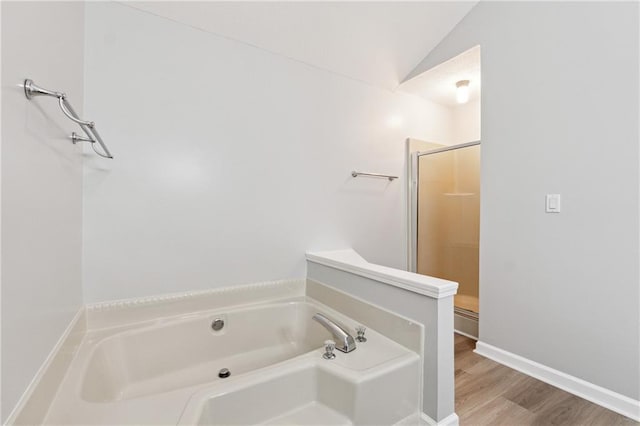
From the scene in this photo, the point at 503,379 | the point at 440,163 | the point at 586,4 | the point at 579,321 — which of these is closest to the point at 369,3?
the point at 586,4

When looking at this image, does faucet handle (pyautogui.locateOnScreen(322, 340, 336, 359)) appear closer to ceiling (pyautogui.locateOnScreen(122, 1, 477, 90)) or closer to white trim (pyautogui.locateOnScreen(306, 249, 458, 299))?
white trim (pyautogui.locateOnScreen(306, 249, 458, 299))

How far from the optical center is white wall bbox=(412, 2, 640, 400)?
1.45 m

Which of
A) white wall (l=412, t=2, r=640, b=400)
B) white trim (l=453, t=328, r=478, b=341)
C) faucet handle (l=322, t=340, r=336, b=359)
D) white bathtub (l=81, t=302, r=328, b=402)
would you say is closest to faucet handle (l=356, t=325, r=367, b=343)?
faucet handle (l=322, t=340, r=336, b=359)

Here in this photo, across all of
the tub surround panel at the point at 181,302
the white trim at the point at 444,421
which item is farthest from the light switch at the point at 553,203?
the tub surround panel at the point at 181,302

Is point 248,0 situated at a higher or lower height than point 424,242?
higher

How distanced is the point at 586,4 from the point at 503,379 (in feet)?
7.21

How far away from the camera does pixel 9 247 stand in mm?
714

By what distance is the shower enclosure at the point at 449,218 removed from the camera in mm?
2502

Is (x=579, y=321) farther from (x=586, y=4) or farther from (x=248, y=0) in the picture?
(x=248, y=0)

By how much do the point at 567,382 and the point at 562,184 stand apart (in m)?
1.13

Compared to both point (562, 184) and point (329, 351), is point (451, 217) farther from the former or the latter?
point (329, 351)

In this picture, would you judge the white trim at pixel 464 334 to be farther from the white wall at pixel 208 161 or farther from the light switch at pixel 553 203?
the light switch at pixel 553 203

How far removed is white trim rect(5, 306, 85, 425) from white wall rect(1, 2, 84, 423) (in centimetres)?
2

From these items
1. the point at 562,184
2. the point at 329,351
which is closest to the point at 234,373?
the point at 329,351
